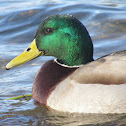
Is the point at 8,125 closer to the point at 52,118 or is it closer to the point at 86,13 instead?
the point at 52,118

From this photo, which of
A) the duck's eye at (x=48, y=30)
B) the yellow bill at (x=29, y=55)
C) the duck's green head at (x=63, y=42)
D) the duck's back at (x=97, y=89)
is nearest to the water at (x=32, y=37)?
the duck's back at (x=97, y=89)

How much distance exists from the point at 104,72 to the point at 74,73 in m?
0.41

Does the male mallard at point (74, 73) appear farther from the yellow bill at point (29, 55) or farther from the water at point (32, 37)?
the water at point (32, 37)

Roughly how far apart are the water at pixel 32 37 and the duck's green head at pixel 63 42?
2.35ft

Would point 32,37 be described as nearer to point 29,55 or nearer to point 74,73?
point 29,55

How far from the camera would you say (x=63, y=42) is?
5574 mm

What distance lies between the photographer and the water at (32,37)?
5.24 meters

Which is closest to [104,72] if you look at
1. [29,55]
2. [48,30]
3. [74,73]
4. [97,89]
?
[97,89]

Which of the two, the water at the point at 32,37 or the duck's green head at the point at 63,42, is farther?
the duck's green head at the point at 63,42

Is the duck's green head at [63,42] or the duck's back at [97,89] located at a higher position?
the duck's green head at [63,42]

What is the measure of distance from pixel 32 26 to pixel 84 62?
16.0 feet

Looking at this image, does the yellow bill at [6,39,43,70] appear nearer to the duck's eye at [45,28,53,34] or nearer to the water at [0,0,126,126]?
the duck's eye at [45,28,53,34]

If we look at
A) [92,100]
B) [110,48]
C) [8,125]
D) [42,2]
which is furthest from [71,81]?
[42,2]

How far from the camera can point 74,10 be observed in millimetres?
10969
